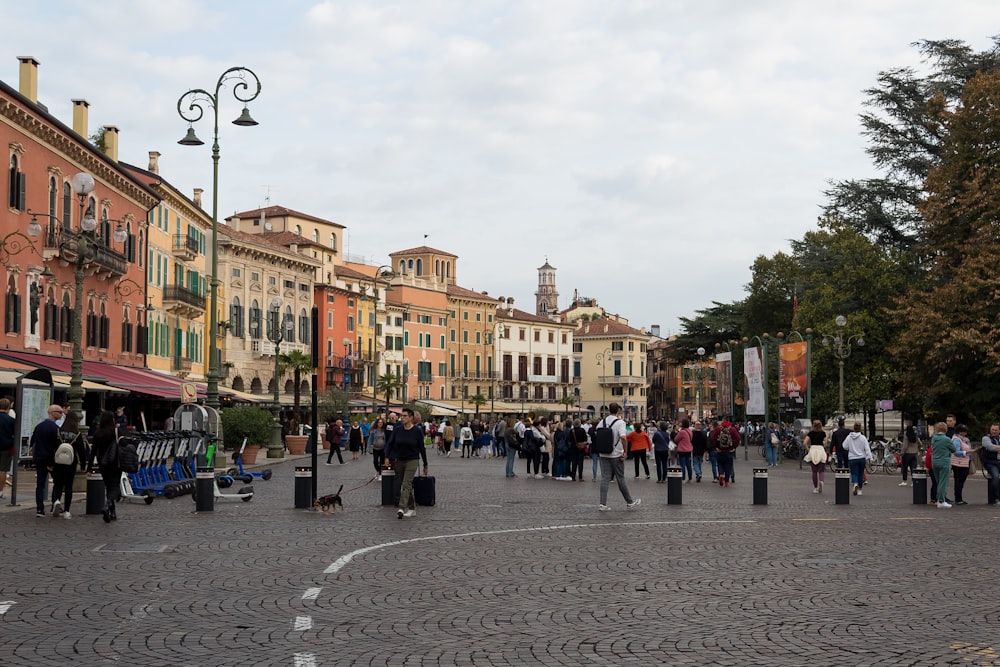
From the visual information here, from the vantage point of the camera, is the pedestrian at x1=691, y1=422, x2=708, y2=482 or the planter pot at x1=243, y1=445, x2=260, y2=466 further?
the planter pot at x1=243, y1=445, x2=260, y2=466

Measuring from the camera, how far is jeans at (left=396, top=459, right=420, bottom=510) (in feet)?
61.2

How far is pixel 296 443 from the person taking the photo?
53000 mm

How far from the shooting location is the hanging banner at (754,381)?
47769mm

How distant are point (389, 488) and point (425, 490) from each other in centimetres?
73

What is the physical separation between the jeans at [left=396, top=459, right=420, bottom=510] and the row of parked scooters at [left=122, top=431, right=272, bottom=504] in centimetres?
414

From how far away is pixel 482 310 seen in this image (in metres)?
141

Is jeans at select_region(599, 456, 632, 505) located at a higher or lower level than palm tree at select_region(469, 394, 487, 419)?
lower

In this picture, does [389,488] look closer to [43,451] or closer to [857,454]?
[43,451]

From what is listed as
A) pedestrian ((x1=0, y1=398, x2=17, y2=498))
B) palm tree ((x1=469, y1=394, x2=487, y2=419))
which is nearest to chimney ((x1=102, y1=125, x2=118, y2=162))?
pedestrian ((x1=0, y1=398, x2=17, y2=498))

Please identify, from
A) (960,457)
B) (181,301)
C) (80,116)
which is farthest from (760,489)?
(181,301)

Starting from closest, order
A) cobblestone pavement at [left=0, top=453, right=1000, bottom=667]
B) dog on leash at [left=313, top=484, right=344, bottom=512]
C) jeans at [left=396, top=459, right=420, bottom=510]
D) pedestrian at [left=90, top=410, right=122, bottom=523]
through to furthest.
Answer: cobblestone pavement at [left=0, top=453, right=1000, bottom=667], pedestrian at [left=90, top=410, right=122, bottom=523], jeans at [left=396, top=459, right=420, bottom=510], dog on leash at [left=313, top=484, right=344, bottom=512]

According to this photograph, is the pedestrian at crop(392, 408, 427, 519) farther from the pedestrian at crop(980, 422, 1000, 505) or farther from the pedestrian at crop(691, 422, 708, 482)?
the pedestrian at crop(691, 422, 708, 482)

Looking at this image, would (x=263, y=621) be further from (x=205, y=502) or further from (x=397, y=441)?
(x=205, y=502)

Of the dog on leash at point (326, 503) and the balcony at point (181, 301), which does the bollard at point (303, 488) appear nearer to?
the dog on leash at point (326, 503)
